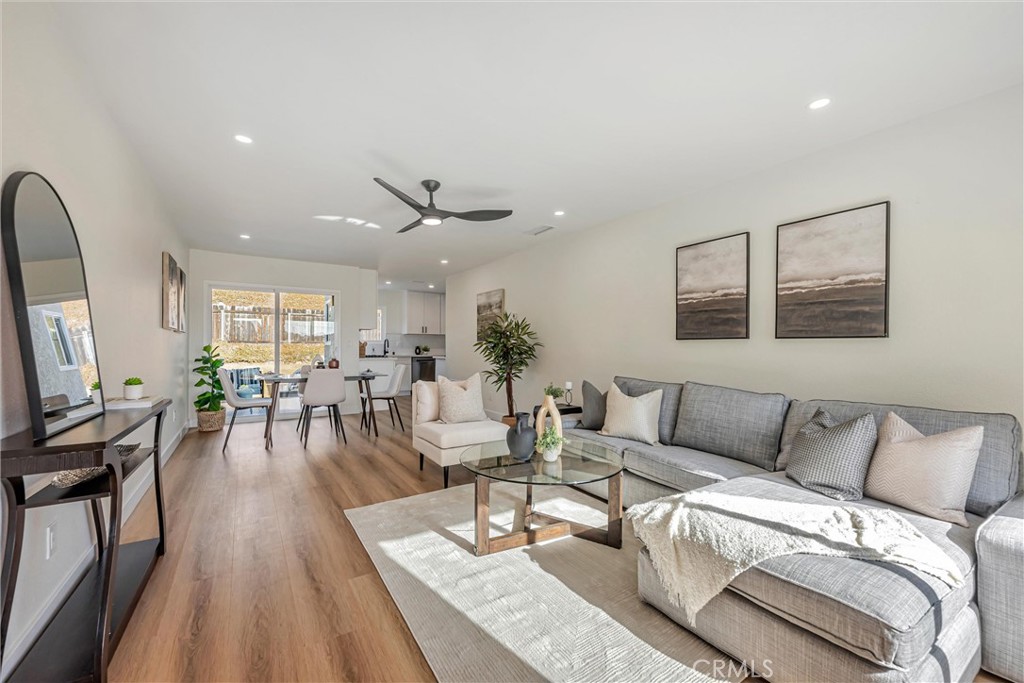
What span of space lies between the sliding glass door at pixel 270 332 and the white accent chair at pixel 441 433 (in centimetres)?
315

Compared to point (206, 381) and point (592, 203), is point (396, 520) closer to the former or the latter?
point (592, 203)

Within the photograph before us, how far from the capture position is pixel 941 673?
136 cm

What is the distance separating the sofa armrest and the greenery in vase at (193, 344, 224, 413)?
278 inches

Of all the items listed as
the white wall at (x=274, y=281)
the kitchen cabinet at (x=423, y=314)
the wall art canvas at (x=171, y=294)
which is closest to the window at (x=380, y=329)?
the kitchen cabinet at (x=423, y=314)

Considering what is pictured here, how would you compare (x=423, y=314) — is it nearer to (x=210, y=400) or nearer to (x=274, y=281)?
(x=274, y=281)

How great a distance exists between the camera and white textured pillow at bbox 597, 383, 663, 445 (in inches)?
130

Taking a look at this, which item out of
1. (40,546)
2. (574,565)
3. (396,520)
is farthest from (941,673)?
(40,546)

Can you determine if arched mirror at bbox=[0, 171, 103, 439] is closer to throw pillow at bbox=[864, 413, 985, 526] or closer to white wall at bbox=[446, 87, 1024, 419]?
throw pillow at bbox=[864, 413, 985, 526]

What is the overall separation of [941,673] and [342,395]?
5.23 meters

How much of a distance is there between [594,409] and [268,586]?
8.45 ft

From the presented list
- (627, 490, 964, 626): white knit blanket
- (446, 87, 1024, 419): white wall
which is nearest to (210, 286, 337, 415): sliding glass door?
(446, 87, 1024, 419): white wall

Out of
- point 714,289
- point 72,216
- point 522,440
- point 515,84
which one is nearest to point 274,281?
point 72,216

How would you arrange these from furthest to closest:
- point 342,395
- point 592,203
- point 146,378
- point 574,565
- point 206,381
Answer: point 206,381
point 342,395
point 592,203
point 146,378
point 574,565

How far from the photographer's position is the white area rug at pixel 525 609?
1.59 m
